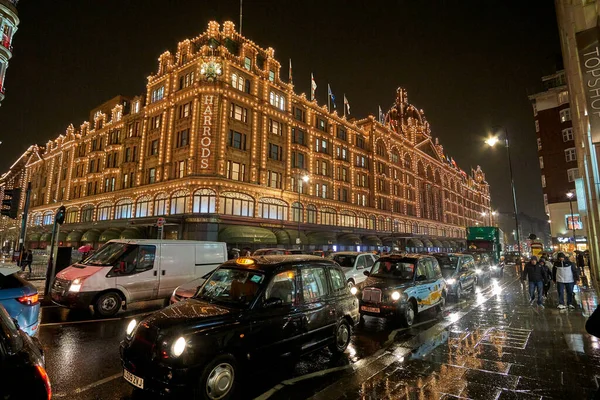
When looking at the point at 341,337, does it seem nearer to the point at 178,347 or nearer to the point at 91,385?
the point at 178,347

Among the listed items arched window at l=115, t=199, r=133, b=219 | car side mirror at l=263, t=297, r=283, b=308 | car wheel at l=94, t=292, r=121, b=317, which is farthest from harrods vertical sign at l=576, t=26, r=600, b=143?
arched window at l=115, t=199, r=133, b=219

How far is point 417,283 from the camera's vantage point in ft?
31.7

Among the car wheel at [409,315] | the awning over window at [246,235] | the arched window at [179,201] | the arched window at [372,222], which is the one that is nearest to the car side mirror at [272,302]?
the car wheel at [409,315]

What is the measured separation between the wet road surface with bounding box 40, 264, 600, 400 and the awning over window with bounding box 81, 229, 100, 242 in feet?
100

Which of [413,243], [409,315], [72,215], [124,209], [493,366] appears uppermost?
[72,215]

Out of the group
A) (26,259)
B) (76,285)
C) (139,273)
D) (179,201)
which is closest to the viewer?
(76,285)

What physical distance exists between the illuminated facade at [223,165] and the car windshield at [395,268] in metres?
20.4

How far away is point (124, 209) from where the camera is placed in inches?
1467

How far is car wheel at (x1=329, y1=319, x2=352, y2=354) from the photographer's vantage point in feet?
21.1

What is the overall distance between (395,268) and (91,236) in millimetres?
37578

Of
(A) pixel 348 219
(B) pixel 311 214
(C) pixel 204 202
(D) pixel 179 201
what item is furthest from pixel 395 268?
(A) pixel 348 219

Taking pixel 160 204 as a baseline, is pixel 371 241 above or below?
below

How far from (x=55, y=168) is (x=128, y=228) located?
32582 mm

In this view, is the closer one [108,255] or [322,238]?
[108,255]
